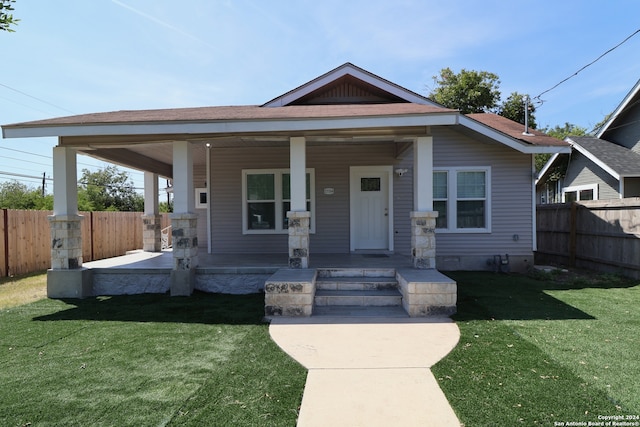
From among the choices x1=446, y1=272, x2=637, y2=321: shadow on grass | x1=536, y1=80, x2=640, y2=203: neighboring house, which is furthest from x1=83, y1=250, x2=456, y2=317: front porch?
x1=536, y1=80, x2=640, y2=203: neighboring house

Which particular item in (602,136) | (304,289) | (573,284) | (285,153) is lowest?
(573,284)

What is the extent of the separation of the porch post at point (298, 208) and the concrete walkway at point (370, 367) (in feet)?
4.46

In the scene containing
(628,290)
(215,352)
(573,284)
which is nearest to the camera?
(215,352)

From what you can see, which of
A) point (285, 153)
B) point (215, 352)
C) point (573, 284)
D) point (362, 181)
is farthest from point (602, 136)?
point (215, 352)

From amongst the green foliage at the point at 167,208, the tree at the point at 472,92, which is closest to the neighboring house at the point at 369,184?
the tree at the point at 472,92

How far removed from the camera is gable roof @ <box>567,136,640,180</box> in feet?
34.5

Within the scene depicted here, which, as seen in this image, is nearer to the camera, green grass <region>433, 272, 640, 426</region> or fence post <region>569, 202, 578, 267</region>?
green grass <region>433, 272, 640, 426</region>

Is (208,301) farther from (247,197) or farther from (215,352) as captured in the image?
(247,197)

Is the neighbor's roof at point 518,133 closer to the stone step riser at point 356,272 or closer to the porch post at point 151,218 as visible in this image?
the stone step riser at point 356,272

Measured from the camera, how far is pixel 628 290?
6434 mm

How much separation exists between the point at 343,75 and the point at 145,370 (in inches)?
287

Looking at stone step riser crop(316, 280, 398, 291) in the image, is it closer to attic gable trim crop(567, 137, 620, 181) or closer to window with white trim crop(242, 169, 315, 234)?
window with white trim crop(242, 169, 315, 234)

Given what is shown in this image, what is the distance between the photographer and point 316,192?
8812mm

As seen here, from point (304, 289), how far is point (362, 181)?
14.9ft
